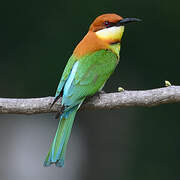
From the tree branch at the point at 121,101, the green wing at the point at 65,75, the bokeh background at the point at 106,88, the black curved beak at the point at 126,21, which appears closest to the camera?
the tree branch at the point at 121,101

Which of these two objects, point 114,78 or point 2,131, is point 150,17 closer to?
point 114,78

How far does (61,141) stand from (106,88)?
1.77 meters

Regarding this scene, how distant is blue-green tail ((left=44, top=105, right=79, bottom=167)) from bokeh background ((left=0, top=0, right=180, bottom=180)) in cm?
154

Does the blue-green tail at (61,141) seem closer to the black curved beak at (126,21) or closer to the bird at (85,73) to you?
the bird at (85,73)

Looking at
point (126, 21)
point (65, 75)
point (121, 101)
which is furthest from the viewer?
point (126, 21)

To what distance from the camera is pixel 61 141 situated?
2.41 m

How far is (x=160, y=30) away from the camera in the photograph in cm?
410

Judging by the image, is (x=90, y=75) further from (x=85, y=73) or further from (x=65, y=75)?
(x=65, y=75)

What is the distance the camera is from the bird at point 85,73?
7.87ft

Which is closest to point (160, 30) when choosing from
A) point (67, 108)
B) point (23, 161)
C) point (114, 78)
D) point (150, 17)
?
point (150, 17)

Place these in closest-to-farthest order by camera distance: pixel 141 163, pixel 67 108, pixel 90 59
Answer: pixel 67 108 < pixel 90 59 < pixel 141 163

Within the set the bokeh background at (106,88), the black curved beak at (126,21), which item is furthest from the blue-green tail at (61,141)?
the bokeh background at (106,88)

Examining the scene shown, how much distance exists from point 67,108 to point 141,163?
1713mm

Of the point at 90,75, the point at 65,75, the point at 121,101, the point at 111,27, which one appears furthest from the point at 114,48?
the point at 121,101
